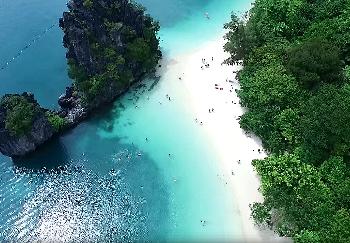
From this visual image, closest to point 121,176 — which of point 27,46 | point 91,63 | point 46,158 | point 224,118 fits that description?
point 46,158

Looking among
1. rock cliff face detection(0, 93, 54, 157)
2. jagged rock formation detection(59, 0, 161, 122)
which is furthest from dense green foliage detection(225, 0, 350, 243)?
rock cliff face detection(0, 93, 54, 157)

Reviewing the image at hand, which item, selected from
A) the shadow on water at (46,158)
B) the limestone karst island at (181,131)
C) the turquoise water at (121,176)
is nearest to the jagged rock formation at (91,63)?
the limestone karst island at (181,131)

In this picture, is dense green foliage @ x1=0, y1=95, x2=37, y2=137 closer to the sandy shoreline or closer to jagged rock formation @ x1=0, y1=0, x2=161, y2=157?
jagged rock formation @ x1=0, y1=0, x2=161, y2=157

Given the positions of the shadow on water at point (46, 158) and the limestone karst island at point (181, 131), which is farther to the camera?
the shadow on water at point (46, 158)

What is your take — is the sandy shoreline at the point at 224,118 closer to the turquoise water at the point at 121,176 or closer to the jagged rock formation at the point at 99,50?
the turquoise water at the point at 121,176

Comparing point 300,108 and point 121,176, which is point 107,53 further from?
point 300,108
